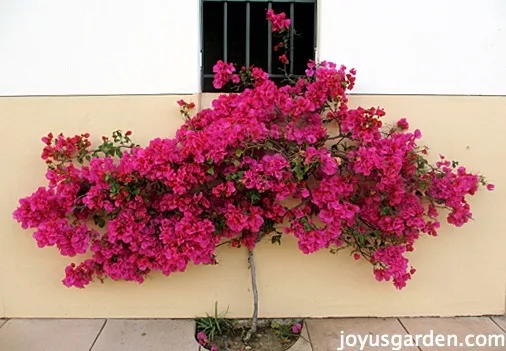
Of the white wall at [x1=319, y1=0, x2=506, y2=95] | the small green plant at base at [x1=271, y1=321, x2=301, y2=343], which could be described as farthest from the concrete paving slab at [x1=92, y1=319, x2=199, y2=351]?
the white wall at [x1=319, y1=0, x2=506, y2=95]

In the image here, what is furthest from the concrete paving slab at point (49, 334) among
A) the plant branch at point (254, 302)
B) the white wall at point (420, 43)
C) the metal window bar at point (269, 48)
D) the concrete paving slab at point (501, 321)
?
the concrete paving slab at point (501, 321)

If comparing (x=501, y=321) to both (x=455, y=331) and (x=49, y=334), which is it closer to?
(x=455, y=331)

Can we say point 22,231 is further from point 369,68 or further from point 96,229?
point 369,68

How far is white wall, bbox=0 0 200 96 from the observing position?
2.78 metres

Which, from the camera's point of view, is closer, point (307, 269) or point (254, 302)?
point (254, 302)

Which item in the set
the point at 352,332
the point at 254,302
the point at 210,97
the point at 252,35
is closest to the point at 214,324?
the point at 254,302

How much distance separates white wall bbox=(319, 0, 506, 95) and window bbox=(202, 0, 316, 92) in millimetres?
317

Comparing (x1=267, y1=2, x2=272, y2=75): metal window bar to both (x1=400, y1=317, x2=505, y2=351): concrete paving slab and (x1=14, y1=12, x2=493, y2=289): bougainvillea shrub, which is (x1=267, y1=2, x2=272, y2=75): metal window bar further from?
(x1=400, y1=317, x2=505, y2=351): concrete paving slab

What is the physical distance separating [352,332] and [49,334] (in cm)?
227

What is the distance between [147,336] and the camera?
2.78 m

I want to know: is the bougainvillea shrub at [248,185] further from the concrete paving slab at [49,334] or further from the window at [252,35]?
the concrete paving slab at [49,334]

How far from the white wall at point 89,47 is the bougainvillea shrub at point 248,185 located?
375 mm

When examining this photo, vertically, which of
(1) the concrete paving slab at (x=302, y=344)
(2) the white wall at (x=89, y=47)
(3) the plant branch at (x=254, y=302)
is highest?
(2) the white wall at (x=89, y=47)

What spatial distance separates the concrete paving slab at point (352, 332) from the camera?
2.70m
